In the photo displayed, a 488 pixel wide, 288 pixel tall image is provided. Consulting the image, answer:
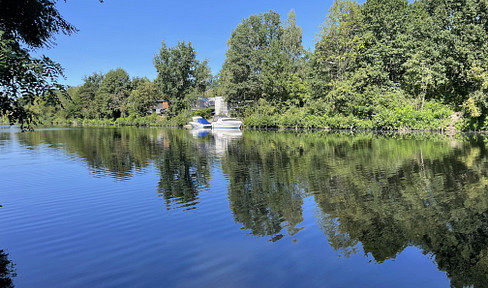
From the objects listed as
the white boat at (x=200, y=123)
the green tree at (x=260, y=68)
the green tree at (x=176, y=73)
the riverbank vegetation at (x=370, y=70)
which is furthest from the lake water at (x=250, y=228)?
the green tree at (x=176, y=73)

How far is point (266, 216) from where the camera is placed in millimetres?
8125

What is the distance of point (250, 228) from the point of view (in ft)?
24.0

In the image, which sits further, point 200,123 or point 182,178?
point 200,123

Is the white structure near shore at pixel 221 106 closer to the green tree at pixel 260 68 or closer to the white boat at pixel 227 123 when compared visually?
the green tree at pixel 260 68

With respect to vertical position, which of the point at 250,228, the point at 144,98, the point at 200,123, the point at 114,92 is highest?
the point at 114,92

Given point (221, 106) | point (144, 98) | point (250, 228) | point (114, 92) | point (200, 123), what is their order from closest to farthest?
point (250, 228) → point (200, 123) → point (221, 106) → point (144, 98) → point (114, 92)

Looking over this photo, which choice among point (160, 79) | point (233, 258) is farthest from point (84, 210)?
point (160, 79)

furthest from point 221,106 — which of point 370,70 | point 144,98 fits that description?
point 370,70

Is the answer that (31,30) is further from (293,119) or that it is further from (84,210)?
(293,119)

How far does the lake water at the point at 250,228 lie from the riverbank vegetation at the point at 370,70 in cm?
950

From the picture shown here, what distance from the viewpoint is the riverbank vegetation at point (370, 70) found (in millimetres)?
35906

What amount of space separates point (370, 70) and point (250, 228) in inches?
1683

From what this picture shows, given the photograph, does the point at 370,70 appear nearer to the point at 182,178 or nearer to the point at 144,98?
the point at 182,178

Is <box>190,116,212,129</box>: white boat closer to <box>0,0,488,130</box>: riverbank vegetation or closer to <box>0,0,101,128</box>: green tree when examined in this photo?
<box>0,0,488,130</box>: riverbank vegetation
